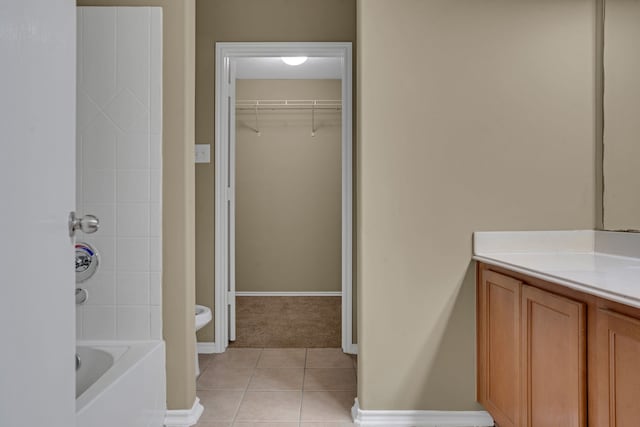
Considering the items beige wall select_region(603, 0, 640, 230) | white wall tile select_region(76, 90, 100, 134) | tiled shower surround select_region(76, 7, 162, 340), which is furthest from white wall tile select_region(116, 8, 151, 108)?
beige wall select_region(603, 0, 640, 230)

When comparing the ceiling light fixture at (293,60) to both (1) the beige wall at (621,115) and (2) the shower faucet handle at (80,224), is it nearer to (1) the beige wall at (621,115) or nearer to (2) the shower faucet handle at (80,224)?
(1) the beige wall at (621,115)

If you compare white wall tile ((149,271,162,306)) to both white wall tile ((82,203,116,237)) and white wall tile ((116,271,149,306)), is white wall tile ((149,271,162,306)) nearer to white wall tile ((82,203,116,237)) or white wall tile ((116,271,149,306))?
white wall tile ((116,271,149,306))

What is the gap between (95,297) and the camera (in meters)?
1.99


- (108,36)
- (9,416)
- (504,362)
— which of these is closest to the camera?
(9,416)

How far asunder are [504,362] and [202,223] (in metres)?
2.09

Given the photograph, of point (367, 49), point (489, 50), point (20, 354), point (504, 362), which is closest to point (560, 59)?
point (489, 50)

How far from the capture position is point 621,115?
1.93m

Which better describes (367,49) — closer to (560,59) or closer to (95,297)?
(560,59)

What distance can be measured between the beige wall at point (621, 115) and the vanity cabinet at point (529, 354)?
63 cm

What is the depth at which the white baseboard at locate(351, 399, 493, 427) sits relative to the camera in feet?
6.74

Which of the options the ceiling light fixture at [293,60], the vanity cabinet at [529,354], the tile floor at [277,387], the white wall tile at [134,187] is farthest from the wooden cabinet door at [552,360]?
the ceiling light fixture at [293,60]

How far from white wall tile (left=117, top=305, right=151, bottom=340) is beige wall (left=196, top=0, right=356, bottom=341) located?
1.11 metres

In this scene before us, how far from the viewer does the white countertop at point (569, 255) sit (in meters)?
1.37

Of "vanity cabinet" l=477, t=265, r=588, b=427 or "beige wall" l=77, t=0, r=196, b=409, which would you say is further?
"beige wall" l=77, t=0, r=196, b=409
